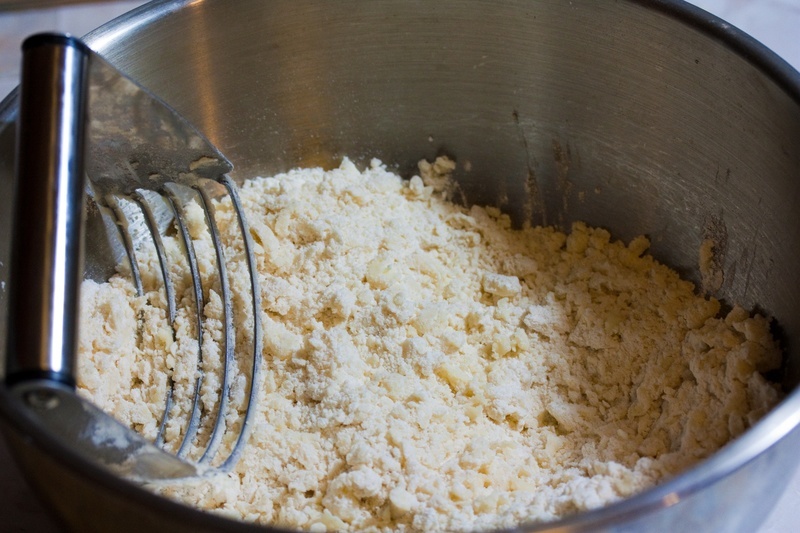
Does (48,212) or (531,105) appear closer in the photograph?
(48,212)

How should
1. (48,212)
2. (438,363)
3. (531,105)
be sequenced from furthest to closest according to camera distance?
(531,105) → (438,363) → (48,212)

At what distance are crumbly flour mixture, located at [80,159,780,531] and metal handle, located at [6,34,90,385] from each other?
23 centimetres

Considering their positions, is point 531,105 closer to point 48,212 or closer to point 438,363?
point 438,363

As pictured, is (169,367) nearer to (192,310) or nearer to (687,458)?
(192,310)

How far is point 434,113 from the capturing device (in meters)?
0.96

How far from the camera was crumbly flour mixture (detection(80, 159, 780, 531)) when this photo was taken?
0.67m

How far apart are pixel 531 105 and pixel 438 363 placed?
1.10 feet

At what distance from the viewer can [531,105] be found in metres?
0.92

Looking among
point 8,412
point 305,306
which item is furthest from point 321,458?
point 8,412

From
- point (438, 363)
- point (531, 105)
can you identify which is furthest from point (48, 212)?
point (531, 105)

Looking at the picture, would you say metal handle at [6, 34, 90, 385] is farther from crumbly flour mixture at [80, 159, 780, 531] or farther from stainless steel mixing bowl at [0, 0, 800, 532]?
crumbly flour mixture at [80, 159, 780, 531]

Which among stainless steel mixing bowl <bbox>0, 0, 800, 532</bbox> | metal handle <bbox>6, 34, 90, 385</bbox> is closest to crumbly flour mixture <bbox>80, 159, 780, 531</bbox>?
stainless steel mixing bowl <bbox>0, 0, 800, 532</bbox>

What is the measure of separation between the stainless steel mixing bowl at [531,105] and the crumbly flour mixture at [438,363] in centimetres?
4

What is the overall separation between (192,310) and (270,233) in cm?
12
